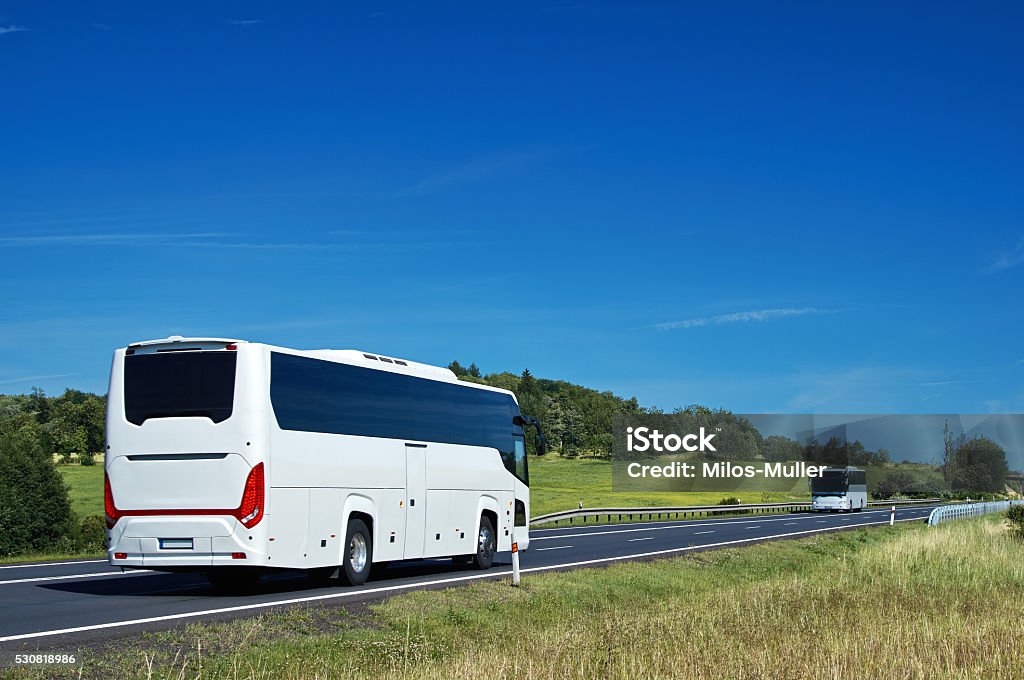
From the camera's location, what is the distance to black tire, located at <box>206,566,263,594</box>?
17.7 m

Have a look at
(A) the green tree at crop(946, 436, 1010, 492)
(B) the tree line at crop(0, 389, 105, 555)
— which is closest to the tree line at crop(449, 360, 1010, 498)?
(A) the green tree at crop(946, 436, 1010, 492)

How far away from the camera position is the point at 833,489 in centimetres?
7881

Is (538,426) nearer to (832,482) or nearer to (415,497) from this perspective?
(415,497)

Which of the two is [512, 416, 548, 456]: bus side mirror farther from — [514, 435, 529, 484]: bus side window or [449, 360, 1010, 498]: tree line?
[449, 360, 1010, 498]: tree line

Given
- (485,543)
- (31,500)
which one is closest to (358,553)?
(485,543)

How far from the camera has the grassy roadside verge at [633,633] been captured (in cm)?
1056

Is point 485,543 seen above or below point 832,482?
below

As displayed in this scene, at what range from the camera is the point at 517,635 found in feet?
43.7

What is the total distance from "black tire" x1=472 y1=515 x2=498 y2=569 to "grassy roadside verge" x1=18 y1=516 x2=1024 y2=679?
8.61 feet

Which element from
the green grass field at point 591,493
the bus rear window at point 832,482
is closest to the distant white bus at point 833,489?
the bus rear window at point 832,482

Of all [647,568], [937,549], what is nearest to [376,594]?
[647,568]

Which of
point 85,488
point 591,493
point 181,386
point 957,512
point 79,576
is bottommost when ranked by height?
point 957,512

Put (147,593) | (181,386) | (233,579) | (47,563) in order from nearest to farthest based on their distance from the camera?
(181,386), (147,593), (233,579), (47,563)

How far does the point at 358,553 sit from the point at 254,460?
11.4 ft
